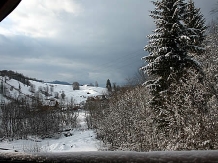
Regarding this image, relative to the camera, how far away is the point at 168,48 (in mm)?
16844

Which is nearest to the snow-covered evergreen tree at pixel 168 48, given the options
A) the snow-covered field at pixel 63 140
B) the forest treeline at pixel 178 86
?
the forest treeline at pixel 178 86

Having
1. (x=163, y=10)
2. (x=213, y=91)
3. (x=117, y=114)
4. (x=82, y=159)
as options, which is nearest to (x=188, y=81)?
(x=213, y=91)

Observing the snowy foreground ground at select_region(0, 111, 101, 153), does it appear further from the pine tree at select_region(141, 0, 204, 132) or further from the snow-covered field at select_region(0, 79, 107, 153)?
the pine tree at select_region(141, 0, 204, 132)

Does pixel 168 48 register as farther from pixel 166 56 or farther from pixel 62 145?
pixel 62 145

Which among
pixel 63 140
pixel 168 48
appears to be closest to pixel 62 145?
pixel 63 140

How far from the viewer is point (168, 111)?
15617 mm

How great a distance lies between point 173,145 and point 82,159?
46.7 ft

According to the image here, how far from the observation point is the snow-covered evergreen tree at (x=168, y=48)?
1655 centimetres

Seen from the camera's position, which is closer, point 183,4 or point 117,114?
Answer: point 183,4

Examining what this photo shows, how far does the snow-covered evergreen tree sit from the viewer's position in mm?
16547

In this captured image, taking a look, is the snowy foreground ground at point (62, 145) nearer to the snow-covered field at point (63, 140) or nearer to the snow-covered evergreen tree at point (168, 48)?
the snow-covered field at point (63, 140)

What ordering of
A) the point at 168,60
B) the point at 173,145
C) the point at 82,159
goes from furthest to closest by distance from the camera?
the point at 168,60 → the point at 173,145 → the point at 82,159

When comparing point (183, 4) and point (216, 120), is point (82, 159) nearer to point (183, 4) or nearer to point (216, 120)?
point (216, 120)

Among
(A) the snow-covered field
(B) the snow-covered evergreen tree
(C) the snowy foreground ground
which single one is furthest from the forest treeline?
(A) the snow-covered field
